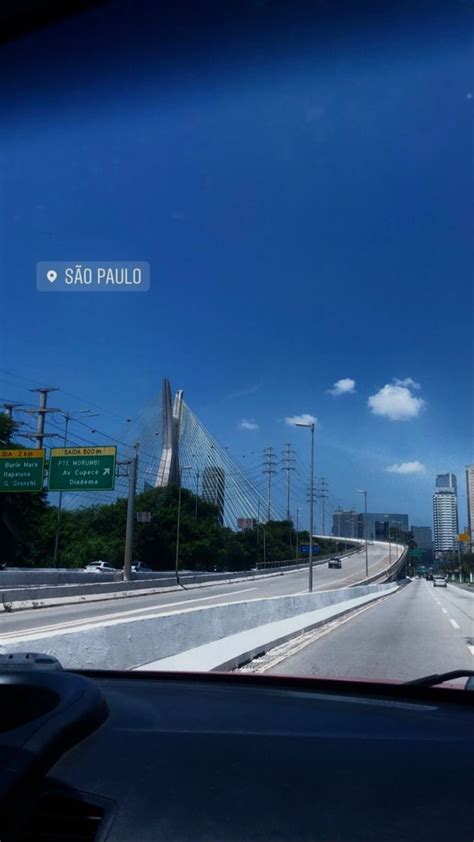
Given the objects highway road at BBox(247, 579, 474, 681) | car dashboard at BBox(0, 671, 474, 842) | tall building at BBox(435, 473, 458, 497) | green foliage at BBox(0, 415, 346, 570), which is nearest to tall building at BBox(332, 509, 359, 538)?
tall building at BBox(435, 473, 458, 497)

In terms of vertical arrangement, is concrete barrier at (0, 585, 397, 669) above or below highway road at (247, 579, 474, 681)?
above

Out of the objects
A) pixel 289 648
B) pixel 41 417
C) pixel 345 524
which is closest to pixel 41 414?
pixel 41 417

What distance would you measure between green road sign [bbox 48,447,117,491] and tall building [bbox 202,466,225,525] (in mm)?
36028

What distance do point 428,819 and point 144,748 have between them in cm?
88

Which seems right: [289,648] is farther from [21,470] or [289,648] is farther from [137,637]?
[21,470]

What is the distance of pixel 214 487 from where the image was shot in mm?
78375

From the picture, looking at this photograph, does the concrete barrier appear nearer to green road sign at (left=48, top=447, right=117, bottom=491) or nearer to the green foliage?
green road sign at (left=48, top=447, right=117, bottom=491)

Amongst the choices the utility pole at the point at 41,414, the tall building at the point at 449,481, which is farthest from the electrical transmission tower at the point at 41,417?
the tall building at the point at 449,481

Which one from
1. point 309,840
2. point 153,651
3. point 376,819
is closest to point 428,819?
point 376,819

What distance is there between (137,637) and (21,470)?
2355 cm

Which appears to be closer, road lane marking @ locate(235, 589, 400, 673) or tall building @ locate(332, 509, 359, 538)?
road lane marking @ locate(235, 589, 400, 673)

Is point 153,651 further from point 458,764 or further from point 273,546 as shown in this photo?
point 273,546

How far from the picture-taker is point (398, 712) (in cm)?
324

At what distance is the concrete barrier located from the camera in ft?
26.7
